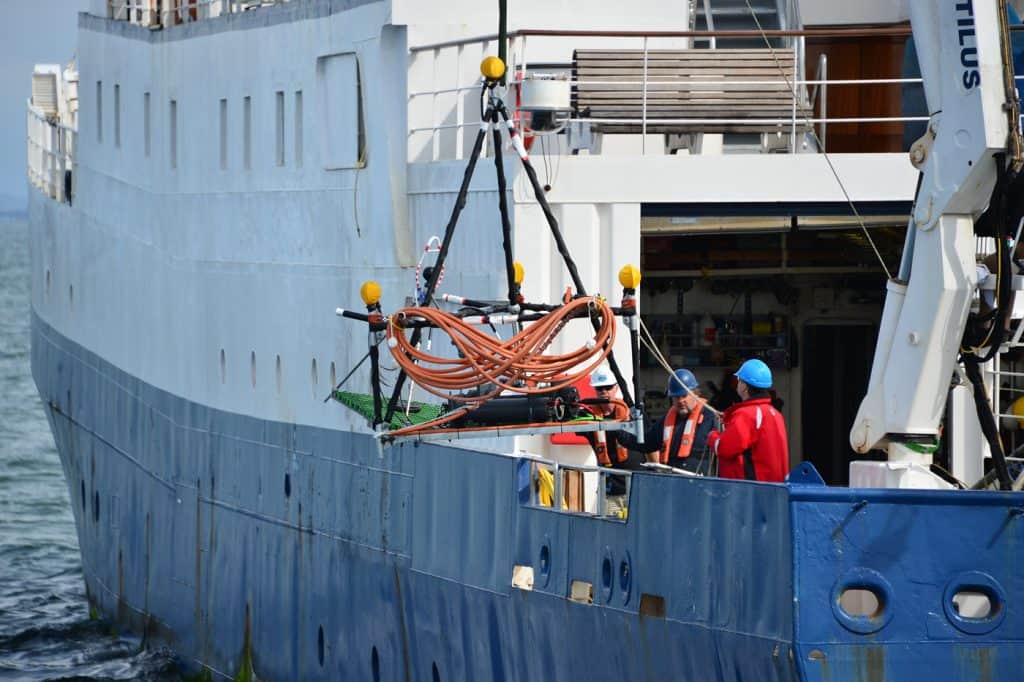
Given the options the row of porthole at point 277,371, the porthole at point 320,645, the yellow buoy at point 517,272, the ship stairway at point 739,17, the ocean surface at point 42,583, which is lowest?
the ocean surface at point 42,583

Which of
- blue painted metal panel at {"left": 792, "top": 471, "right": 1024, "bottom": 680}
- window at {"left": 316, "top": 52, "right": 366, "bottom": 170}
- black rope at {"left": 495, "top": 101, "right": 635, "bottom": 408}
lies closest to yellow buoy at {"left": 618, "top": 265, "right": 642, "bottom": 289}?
black rope at {"left": 495, "top": 101, "right": 635, "bottom": 408}

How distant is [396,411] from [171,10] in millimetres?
8572

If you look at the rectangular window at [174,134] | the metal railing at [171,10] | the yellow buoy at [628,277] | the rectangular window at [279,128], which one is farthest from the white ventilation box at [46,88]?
the yellow buoy at [628,277]

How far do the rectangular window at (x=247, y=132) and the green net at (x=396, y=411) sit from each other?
403 cm

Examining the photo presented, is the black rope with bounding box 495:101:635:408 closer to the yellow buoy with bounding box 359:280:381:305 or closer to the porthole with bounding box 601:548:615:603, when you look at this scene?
the porthole with bounding box 601:548:615:603

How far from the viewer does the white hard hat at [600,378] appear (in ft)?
47.6

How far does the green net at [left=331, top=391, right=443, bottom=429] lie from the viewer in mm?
14769

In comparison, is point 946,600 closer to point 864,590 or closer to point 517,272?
point 864,590

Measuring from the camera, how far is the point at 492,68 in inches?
549

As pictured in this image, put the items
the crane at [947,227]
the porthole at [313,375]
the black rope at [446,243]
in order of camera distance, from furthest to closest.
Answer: the porthole at [313,375]
the black rope at [446,243]
the crane at [947,227]

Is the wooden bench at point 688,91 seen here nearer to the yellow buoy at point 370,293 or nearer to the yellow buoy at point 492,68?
the yellow buoy at point 492,68

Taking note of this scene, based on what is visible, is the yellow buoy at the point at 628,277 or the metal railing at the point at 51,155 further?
the metal railing at the point at 51,155

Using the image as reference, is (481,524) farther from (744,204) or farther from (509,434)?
(744,204)

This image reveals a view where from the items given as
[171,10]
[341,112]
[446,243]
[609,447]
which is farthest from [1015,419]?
[171,10]
